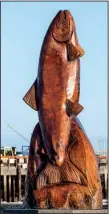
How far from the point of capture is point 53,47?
2997cm

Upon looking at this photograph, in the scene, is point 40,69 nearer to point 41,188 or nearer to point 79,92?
point 79,92

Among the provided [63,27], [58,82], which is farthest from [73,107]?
[63,27]

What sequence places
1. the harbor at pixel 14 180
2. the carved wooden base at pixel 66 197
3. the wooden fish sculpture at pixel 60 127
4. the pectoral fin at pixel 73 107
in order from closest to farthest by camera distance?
1. the carved wooden base at pixel 66 197
2. the wooden fish sculpture at pixel 60 127
3. the pectoral fin at pixel 73 107
4. the harbor at pixel 14 180

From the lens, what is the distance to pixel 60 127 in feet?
97.6

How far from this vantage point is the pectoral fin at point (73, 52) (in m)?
29.8

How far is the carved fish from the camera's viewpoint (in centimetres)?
2978

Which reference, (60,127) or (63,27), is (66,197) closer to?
(60,127)

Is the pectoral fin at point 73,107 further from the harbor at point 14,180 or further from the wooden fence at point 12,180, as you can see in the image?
the wooden fence at point 12,180

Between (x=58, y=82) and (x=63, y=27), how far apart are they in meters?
1.94

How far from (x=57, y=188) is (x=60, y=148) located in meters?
1.43

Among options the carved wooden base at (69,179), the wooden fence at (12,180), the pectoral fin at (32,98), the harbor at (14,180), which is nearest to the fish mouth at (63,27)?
the pectoral fin at (32,98)

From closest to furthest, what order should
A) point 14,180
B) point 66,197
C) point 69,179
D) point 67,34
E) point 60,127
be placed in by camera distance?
point 66,197
point 69,179
point 60,127
point 67,34
point 14,180

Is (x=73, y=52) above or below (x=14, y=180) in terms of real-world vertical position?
above

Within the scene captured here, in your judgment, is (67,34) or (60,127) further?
(67,34)
